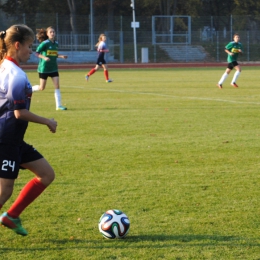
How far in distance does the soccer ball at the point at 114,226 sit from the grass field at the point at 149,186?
0.08 m

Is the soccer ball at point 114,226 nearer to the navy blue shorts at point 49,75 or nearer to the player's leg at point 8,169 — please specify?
the player's leg at point 8,169

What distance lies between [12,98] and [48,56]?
33.9ft

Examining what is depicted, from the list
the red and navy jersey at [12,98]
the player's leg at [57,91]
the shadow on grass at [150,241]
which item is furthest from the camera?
the player's leg at [57,91]

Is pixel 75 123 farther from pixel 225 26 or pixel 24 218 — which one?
pixel 225 26

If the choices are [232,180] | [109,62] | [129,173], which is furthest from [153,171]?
[109,62]

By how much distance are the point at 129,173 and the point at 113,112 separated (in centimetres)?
657

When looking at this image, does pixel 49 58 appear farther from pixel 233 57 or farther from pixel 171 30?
pixel 171 30

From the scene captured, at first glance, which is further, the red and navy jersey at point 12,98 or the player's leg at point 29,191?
the player's leg at point 29,191

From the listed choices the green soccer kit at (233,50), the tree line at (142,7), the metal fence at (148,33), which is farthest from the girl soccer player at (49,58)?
the tree line at (142,7)

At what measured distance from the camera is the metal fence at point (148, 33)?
154 ft

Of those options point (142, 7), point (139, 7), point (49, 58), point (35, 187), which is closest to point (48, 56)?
point (49, 58)

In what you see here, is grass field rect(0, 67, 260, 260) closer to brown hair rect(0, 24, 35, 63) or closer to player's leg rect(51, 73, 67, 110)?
player's leg rect(51, 73, 67, 110)

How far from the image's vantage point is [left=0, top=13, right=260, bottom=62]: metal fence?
4684 cm

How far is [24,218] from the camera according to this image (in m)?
5.50
